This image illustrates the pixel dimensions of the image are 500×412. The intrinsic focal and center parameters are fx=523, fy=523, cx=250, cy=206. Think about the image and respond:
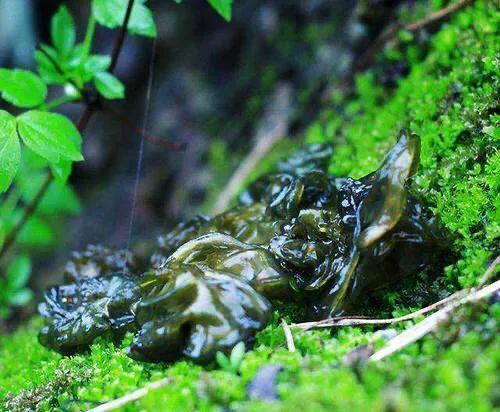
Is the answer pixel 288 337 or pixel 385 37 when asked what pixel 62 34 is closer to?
pixel 385 37

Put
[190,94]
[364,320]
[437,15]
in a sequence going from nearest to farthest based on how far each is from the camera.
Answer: [364,320] < [437,15] < [190,94]

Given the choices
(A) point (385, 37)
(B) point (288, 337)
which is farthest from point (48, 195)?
(B) point (288, 337)

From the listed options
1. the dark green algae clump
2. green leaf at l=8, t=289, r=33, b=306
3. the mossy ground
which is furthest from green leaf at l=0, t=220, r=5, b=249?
the dark green algae clump

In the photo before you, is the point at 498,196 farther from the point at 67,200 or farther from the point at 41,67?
the point at 67,200

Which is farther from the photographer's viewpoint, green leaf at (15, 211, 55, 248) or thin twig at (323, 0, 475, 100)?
green leaf at (15, 211, 55, 248)

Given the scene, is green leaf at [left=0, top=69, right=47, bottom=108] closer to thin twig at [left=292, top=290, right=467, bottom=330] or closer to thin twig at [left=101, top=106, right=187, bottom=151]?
thin twig at [left=101, top=106, right=187, bottom=151]

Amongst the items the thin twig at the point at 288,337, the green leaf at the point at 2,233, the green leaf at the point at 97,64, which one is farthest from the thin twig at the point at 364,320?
the green leaf at the point at 2,233
